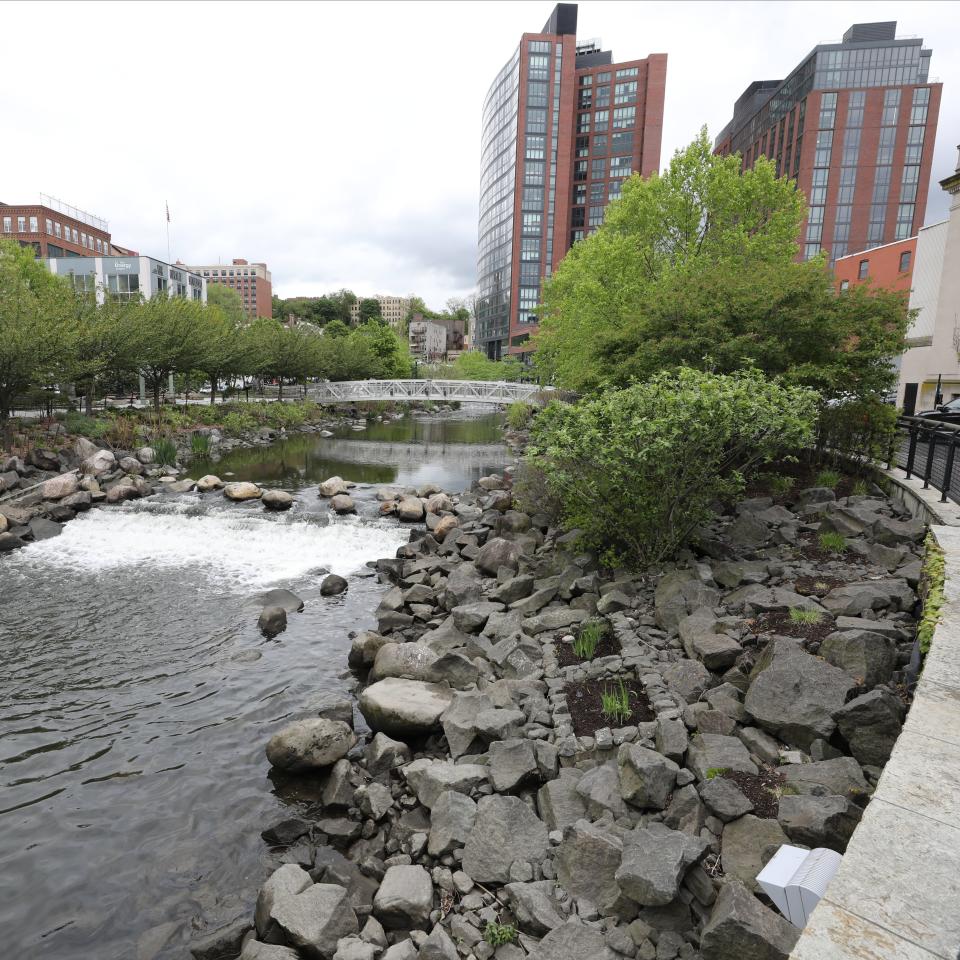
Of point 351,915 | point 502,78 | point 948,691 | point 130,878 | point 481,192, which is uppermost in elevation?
point 502,78

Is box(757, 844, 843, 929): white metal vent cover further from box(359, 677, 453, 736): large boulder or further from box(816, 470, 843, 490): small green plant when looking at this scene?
box(816, 470, 843, 490): small green plant

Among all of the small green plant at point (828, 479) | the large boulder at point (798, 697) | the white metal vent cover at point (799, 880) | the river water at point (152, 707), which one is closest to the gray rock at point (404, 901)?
the river water at point (152, 707)

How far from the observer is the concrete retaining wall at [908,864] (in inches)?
107

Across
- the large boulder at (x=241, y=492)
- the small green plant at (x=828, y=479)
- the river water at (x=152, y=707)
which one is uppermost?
the small green plant at (x=828, y=479)

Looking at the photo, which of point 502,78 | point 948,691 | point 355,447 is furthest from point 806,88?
point 948,691

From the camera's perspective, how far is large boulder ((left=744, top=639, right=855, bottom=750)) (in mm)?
5561

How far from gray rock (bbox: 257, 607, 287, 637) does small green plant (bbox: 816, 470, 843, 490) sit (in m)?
10.5

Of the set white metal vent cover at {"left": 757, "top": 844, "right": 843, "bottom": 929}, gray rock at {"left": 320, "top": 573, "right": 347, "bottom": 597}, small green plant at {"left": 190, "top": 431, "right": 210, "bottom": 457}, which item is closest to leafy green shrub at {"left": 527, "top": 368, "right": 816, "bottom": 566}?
gray rock at {"left": 320, "top": 573, "right": 347, "bottom": 597}

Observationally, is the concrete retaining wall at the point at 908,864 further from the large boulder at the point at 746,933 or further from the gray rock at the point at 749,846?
the gray rock at the point at 749,846

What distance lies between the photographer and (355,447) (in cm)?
3838

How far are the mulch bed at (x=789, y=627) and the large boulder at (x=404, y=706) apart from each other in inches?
153

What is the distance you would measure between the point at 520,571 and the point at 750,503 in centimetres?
445

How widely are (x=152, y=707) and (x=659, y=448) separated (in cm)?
781

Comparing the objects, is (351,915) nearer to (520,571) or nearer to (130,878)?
(130,878)
